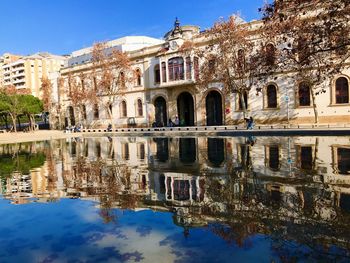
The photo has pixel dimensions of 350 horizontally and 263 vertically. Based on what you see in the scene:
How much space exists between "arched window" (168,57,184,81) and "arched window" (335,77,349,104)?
1501 centimetres

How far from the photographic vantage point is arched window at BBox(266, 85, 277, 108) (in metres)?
31.1

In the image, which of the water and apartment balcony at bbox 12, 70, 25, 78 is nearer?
the water

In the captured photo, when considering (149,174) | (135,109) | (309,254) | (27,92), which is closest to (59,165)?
(149,174)

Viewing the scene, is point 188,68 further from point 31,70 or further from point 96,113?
point 31,70

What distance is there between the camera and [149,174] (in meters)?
11.4

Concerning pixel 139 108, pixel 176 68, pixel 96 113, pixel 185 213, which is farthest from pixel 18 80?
pixel 185 213

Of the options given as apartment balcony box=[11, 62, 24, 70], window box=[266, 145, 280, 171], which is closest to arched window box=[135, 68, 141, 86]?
window box=[266, 145, 280, 171]

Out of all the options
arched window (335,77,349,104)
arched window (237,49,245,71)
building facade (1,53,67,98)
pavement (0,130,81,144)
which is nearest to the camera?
arched window (335,77,349,104)

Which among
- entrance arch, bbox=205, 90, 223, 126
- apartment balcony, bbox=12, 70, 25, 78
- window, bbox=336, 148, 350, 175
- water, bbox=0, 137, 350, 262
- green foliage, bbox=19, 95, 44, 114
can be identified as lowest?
water, bbox=0, 137, 350, 262

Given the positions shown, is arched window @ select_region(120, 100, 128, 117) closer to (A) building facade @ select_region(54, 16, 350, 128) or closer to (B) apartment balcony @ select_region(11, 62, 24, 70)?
(A) building facade @ select_region(54, 16, 350, 128)

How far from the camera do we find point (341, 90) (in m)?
27.7

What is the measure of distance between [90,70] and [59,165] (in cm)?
3293

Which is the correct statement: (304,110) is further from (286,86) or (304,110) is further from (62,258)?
(62,258)

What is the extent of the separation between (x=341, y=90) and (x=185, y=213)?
25241 millimetres
